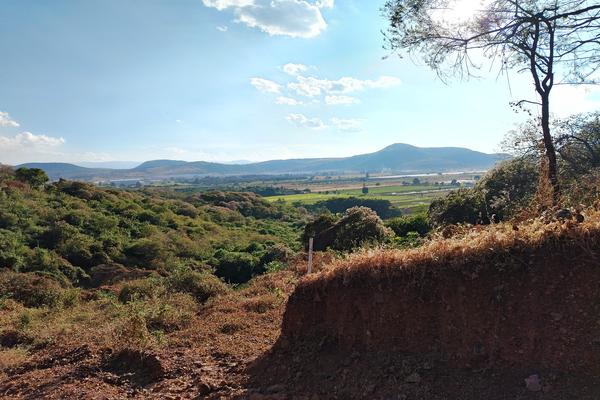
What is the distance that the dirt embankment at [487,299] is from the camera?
12.5 ft

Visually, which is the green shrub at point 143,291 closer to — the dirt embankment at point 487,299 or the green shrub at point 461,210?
the dirt embankment at point 487,299

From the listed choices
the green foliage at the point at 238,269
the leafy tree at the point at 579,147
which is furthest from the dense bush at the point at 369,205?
the leafy tree at the point at 579,147

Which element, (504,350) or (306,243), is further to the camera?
(306,243)

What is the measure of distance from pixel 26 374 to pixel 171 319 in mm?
2361

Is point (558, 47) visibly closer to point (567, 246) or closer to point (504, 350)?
point (567, 246)

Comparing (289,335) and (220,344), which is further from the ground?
(289,335)

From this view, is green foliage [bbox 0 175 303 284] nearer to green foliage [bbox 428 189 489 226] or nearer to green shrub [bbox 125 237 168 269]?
green shrub [bbox 125 237 168 269]

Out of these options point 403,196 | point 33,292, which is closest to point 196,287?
point 33,292

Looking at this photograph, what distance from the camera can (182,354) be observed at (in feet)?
20.9

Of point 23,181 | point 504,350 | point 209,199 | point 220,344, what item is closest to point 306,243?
point 220,344

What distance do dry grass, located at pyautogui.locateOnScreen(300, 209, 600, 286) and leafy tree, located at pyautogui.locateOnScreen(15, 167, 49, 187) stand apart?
4363 cm

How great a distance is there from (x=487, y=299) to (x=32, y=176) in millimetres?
46297

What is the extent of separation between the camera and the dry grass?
4.01 meters

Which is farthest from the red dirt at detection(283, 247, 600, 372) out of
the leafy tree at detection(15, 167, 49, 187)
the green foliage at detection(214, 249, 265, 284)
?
the leafy tree at detection(15, 167, 49, 187)
